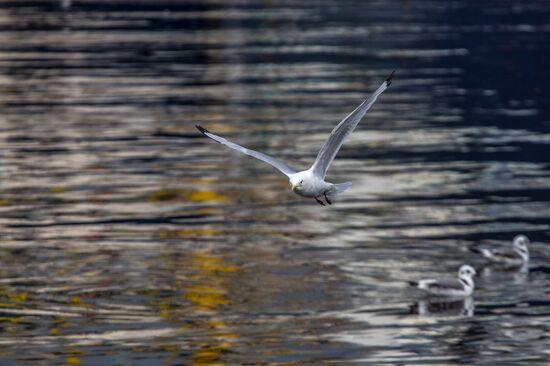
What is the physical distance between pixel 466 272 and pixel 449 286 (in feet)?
2.62

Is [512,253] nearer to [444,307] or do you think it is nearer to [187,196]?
[444,307]

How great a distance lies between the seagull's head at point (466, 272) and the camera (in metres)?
27.0

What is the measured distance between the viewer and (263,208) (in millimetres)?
34719

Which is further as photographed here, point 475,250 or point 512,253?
point 475,250

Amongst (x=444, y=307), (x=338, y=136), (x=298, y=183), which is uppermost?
(x=338, y=136)

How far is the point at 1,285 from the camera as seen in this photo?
89.0 ft

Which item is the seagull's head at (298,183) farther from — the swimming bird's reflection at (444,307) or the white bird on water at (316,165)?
the swimming bird's reflection at (444,307)

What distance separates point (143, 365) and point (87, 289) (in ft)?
14.5


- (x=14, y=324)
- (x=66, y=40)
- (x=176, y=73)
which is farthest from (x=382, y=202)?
(x=66, y=40)

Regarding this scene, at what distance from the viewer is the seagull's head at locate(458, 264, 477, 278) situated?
26953 millimetres

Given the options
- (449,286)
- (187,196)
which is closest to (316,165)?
(449,286)

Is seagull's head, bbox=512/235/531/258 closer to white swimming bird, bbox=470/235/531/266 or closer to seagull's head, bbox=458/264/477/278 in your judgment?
white swimming bird, bbox=470/235/531/266

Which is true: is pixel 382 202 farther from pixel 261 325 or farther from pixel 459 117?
pixel 459 117

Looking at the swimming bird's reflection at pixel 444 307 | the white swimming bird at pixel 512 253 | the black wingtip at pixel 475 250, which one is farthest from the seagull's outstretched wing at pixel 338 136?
the black wingtip at pixel 475 250
